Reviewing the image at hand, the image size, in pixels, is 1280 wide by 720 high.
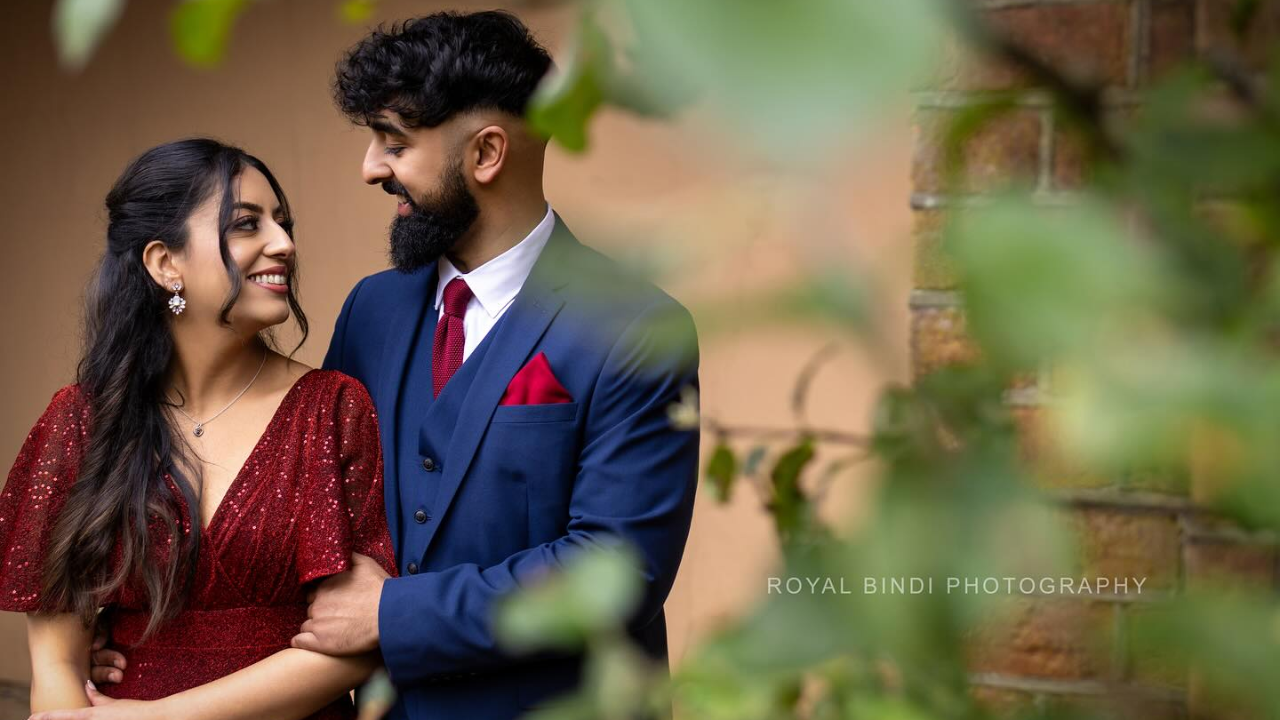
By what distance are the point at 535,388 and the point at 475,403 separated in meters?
0.10

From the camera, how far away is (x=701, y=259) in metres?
0.29

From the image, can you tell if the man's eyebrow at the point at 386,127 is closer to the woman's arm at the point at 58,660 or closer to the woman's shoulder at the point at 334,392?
the woman's shoulder at the point at 334,392

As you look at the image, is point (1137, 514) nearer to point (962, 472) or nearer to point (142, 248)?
point (962, 472)

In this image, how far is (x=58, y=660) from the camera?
6.42 ft

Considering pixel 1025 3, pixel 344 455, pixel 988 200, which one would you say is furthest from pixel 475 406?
pixel 988 200

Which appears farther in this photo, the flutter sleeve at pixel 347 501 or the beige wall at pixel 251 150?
the beige wall at pixel 251 150

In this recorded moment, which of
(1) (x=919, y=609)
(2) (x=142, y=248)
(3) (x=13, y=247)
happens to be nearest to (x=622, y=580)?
(1) (x=919, y=609)

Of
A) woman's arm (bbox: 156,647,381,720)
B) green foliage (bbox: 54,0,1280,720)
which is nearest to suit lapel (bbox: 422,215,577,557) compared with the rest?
woman's arm (bbox: 156,647,381,720)

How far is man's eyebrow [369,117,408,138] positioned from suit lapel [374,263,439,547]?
23 centimetres

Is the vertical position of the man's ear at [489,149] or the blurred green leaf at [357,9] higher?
the man's ear at [489,149]

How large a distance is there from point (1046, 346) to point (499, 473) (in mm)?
1737

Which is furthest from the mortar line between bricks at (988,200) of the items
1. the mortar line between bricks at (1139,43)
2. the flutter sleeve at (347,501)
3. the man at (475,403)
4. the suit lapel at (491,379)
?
the flutter sleeve at (347,501)

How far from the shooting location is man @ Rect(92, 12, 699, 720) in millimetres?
1837

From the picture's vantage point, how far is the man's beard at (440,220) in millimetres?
2123
